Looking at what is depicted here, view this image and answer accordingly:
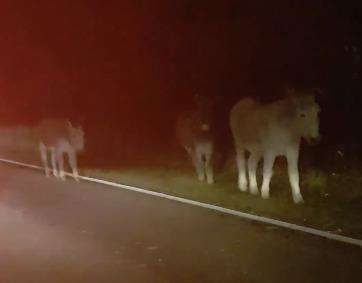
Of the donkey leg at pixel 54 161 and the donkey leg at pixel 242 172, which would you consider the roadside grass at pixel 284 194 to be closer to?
the donkey leg at pixel 242 172

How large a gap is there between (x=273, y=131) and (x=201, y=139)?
3.47 meters

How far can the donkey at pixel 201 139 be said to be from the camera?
54.2 feet

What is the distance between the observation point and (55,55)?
1436 inches

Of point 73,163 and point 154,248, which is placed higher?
point 154,248

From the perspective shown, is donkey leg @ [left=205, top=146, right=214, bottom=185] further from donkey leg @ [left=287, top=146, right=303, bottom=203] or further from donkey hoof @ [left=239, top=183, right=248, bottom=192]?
donkey leg @ [left=287, top=146, right=303, bottom=203]

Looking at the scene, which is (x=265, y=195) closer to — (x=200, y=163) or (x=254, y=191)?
(x=254, y=191)

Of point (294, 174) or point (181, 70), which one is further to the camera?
point (181, 70)

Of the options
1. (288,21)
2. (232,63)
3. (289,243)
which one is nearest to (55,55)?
(232,63)

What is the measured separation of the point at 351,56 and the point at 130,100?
56.2ft

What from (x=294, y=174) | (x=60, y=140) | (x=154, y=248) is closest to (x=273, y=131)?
(x=294, y=174)

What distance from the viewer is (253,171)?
14.3 meters

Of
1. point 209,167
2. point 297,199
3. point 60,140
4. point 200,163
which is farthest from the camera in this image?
point 60,140

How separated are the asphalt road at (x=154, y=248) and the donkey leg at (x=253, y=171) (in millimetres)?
1874

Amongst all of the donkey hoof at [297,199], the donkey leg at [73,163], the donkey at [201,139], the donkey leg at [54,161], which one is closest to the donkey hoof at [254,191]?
the donkey hoof at [297,199]
